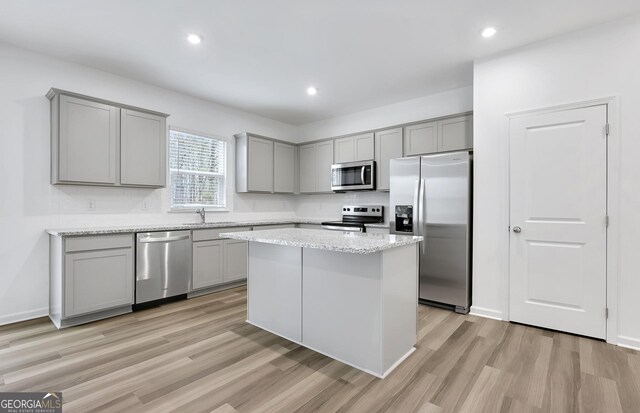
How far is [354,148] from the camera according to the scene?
203 inches

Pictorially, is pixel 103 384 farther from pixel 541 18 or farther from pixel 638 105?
pixel 638 105

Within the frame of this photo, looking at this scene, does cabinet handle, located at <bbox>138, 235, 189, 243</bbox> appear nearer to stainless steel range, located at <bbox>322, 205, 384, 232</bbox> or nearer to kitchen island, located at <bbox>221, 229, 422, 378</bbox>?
kitchen island, located at <bbox>221, 229, 422, 378</bbox>

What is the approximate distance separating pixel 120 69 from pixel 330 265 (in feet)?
11.4

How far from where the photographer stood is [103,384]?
81.1 inches

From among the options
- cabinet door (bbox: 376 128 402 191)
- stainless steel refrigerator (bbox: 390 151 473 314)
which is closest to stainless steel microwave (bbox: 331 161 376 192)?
cabinet door (bbox: 376 128 402 191)

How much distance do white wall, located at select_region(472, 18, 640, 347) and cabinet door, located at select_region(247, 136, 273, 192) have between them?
10.7 feet

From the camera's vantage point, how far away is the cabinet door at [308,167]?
5.72 metres

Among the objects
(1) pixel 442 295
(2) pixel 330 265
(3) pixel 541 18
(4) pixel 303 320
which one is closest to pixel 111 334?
(4) pixel 303 320

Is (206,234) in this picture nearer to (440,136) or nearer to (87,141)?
(87,141)

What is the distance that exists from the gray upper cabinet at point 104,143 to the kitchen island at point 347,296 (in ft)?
6.24

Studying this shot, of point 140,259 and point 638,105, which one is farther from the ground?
point 638,105

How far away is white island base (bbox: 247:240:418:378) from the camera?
7.11 ft

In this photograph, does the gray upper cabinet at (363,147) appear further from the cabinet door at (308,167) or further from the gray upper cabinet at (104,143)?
the gray upper cabinet at (104,143)

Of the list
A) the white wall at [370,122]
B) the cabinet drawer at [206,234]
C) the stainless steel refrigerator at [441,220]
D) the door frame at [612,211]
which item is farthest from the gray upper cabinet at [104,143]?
the door frame at [612,211]
